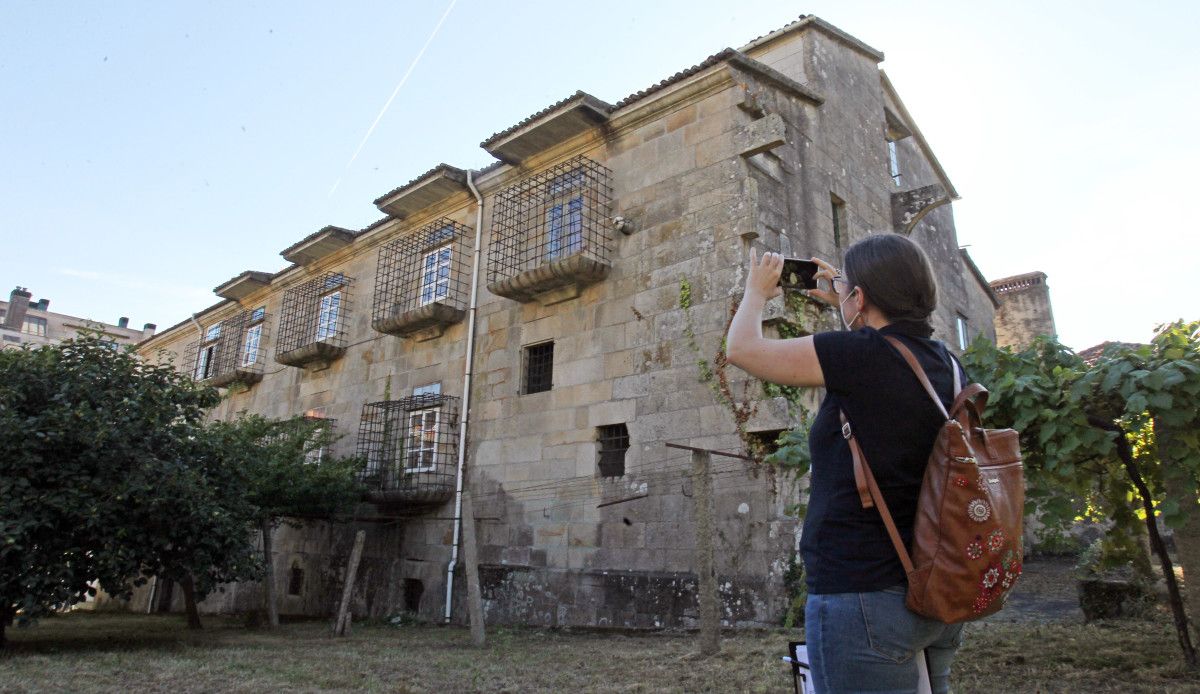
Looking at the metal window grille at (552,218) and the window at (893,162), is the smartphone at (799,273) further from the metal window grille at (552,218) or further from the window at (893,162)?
the window at (893,162)

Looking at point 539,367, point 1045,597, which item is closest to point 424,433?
point 539,367

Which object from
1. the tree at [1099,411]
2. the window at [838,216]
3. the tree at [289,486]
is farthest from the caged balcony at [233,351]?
the tree at [1099,411]

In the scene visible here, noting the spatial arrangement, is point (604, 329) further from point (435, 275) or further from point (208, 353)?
point (208, 353)

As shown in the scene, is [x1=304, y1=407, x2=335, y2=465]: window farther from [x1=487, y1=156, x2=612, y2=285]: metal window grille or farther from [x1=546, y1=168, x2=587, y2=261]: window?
[x1=546, y1=168, x2=587, y2=261]: window

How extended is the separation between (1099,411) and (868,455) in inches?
153

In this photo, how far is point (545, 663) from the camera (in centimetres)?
755

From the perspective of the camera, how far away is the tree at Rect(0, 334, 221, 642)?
821 cm

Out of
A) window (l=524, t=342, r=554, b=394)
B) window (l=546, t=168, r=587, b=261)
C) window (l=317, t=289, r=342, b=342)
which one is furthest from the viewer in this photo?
window (l=317, t=289, r=342, b=342)

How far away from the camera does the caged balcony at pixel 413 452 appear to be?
13086 millimetres

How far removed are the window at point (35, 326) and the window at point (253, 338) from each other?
45809mm

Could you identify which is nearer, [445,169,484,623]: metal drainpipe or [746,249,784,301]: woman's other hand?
[746,249,784,301]: woman's other hand

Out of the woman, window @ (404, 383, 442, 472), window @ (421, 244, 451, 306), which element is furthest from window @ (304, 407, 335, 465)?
the woman

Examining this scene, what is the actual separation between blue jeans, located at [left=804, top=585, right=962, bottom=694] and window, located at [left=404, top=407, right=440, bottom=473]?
1208cm

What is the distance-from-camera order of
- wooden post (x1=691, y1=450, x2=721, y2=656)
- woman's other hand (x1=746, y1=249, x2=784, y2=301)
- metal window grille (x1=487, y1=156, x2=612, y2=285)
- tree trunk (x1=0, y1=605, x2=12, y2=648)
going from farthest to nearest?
metal window grille (x1=487, y1=156, x2=612, y2=285), tree trunk (x1=0, y1=605, x2=12, y2=648), wooden post (x1=691, y1=450, x2=721, y2=656), woman's other hand (x1=746, y1=249, x2=784, y2=301)
